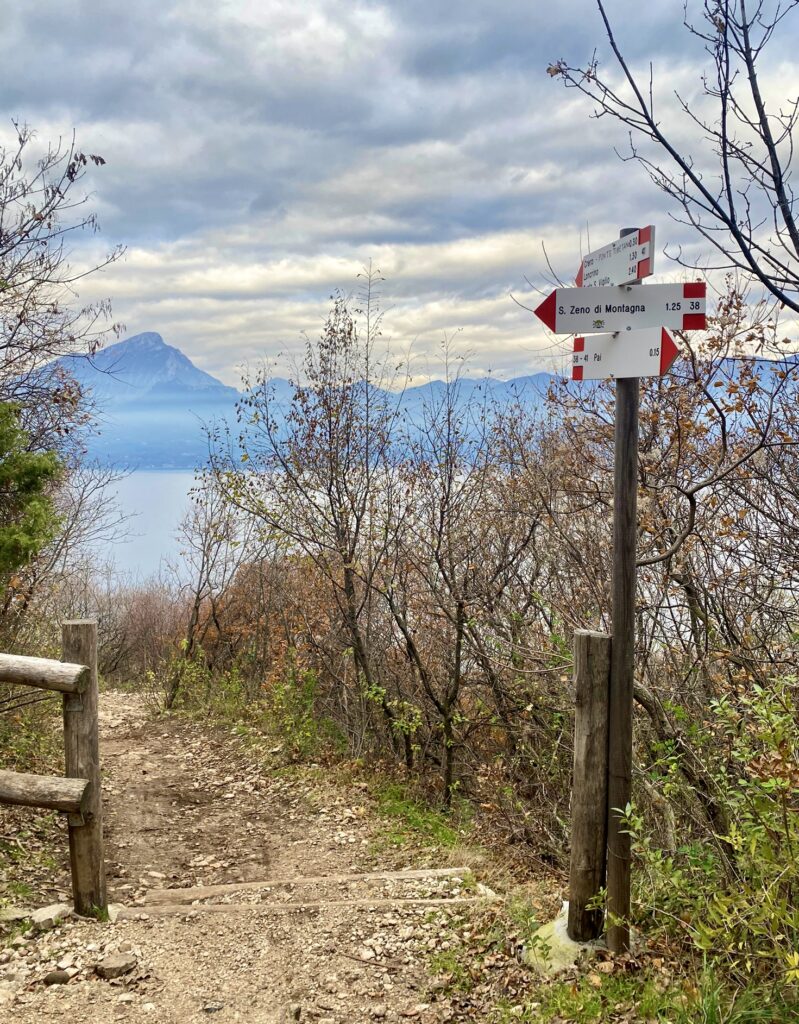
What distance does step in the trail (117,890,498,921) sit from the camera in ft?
15.0

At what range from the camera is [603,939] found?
365 cm

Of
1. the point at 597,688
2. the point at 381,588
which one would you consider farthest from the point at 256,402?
the point at 597,688

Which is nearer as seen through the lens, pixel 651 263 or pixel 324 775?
pixel 651 263

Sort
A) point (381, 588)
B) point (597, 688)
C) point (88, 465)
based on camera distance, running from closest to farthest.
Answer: point (597, 688) < point (381, 588) < point (88, 465)

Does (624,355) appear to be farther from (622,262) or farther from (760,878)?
(760,878)

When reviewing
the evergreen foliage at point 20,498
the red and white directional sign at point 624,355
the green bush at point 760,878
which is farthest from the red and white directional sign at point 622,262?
the evergreen foliage at point 20,498

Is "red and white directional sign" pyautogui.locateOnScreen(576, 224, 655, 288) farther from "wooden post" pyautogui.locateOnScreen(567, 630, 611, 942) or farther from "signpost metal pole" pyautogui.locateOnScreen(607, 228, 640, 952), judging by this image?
"wooden post" pyautogui.locateOnScreen(567, 630, 611, 942)

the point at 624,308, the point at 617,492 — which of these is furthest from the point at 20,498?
Result: the point at 624,308

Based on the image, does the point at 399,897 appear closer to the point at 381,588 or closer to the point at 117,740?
the point at 381,588

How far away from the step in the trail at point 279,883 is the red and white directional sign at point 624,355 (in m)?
3.55

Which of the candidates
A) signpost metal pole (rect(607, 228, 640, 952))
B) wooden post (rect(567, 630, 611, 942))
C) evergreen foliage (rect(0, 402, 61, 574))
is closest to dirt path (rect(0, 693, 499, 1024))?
wooden post (rect(567, 630, 611, 942))

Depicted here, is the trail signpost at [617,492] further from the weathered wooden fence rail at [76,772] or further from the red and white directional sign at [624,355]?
the weathered wooden fence rail at [76,772]

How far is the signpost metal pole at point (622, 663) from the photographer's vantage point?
3.52m

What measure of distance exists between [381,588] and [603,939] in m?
5.29
